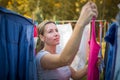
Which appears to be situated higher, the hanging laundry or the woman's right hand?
the woman's right hand

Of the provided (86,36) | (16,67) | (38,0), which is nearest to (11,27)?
(16,67)

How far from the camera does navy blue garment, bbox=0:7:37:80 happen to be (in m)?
2.06

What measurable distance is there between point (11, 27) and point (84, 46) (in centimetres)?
89

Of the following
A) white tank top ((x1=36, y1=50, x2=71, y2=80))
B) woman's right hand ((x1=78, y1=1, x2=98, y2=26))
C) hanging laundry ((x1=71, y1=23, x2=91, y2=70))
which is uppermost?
woman's right hand ((x1=78, y1=1, x2=98, y2=26))

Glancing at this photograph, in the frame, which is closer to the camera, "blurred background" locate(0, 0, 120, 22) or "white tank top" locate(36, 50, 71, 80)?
"white tank top" locate(36, 50, 71, 80)

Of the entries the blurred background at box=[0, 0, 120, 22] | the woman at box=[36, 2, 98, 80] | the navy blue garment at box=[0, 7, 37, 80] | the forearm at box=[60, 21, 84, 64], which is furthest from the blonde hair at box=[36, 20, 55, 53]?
the blurred background at box=[0, 0, 120, 22]

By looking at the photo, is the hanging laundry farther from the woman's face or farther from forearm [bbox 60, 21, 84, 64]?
forearm [bbox 60, 21, 84, 64]

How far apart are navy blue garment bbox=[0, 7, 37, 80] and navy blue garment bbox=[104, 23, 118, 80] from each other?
0.47 metres

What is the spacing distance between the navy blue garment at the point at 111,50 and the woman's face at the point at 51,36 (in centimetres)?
45

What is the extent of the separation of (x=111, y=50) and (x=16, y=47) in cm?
63

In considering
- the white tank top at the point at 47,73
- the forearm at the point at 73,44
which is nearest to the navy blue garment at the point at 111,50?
the forearm at the point at 73,44

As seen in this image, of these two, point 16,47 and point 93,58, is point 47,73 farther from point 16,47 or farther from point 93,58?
point 16,47

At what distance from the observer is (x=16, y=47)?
2.08 metres

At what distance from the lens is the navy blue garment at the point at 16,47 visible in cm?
206
